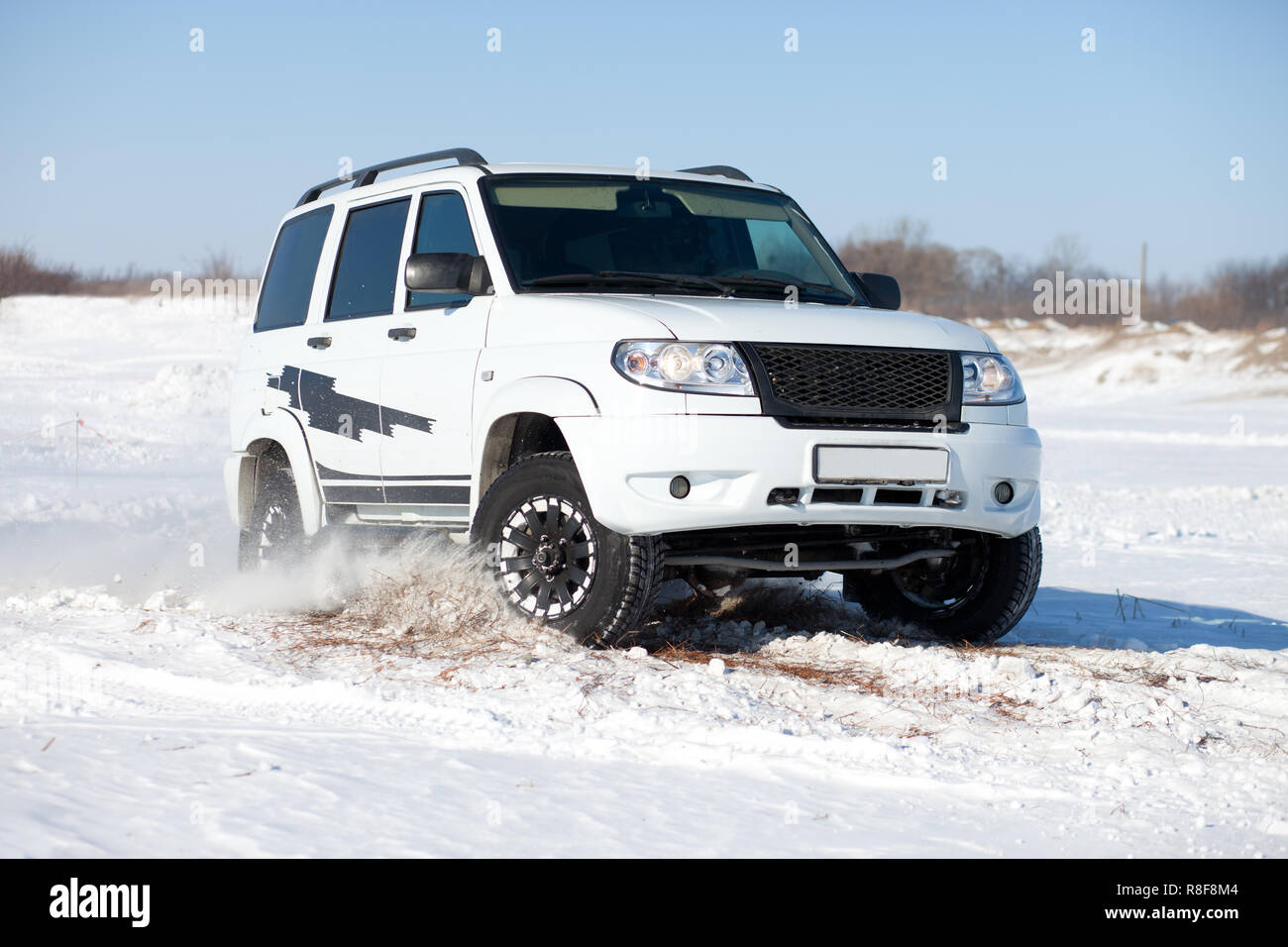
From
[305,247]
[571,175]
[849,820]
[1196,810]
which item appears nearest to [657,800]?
[849,820]

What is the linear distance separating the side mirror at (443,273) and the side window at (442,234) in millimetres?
180

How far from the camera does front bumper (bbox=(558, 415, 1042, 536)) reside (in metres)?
5.21

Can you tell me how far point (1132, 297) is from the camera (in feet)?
180

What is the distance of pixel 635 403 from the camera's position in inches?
207

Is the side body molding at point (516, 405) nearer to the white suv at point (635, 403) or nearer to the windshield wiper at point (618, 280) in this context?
the white suv at point (635, 403)

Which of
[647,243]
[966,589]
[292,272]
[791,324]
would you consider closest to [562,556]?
[791,324]

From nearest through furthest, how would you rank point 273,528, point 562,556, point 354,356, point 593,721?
point 593,721 → point 562,556 → point 354,356 → point 273,528

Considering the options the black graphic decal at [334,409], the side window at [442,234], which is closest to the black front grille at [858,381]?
the side window at [442,234]

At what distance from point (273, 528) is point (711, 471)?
320cm

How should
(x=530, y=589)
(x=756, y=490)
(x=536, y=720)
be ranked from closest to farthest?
1. (x=536, y=720)
2. (x=756, y=490)
3. (x=530, y=589)

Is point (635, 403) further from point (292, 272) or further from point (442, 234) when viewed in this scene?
point (292, 272)
